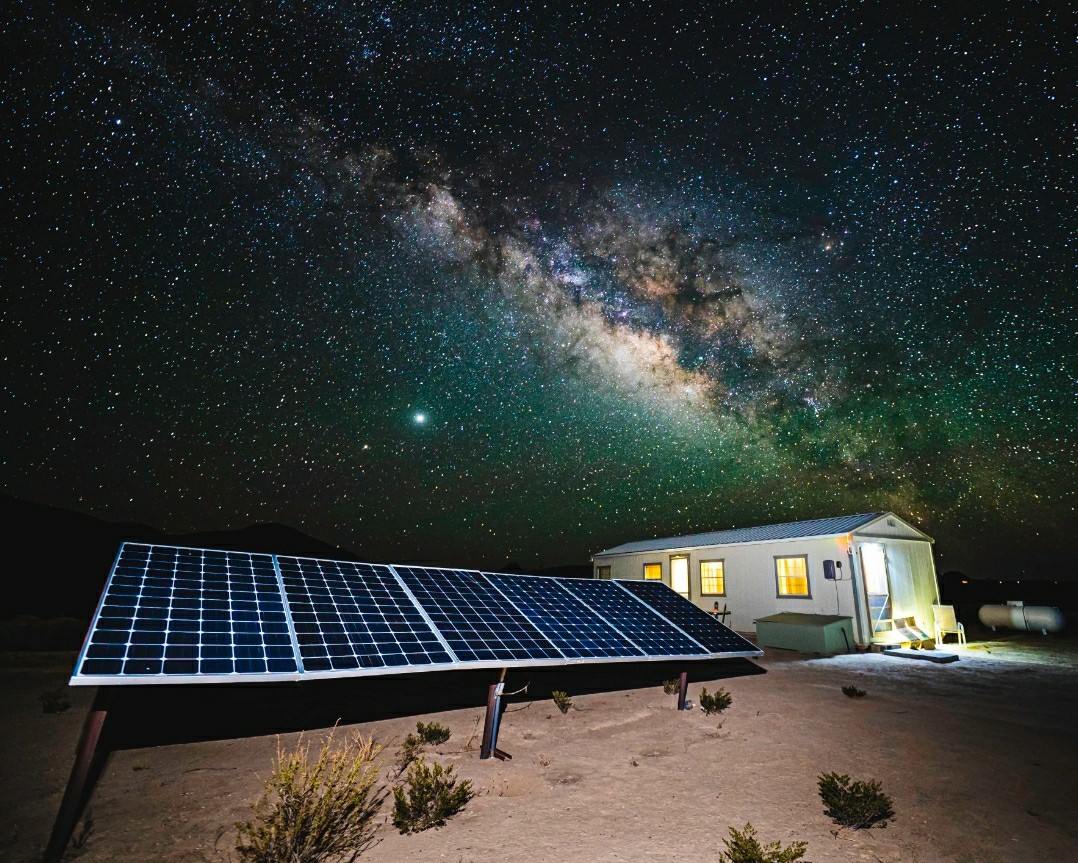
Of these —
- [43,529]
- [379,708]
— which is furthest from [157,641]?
[43,529]

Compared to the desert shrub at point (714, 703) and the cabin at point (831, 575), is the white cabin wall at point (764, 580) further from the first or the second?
the desert shrub at point (714, 703)

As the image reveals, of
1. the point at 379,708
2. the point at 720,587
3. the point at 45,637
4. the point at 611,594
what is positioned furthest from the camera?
the point at 720,587

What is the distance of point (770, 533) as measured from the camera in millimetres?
22328

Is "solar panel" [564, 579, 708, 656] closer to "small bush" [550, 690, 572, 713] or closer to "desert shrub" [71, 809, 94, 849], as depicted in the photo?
"small bush" [550, 690, 572, 713]

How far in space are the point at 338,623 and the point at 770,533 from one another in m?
20.7

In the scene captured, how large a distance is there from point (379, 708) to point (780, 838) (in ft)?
27.2

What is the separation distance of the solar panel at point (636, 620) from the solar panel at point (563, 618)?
30 cm

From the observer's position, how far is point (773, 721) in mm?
9328

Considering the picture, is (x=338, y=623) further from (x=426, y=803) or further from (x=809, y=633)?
(x=809, y=633)

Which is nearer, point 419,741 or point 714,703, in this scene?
point 419,741

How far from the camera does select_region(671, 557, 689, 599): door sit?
2522 cm

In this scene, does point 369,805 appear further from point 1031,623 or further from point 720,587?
point 1031,623

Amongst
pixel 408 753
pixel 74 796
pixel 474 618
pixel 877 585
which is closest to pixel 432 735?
pixel 408 753

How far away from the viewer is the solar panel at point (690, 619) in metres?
9.67
